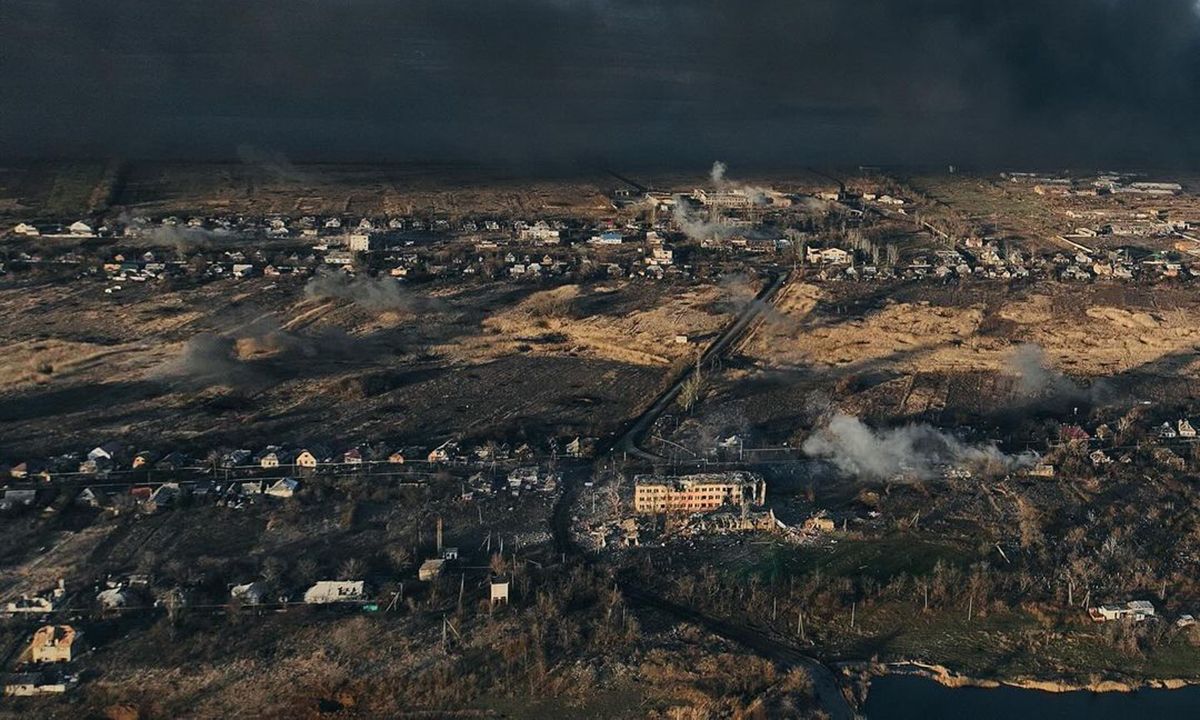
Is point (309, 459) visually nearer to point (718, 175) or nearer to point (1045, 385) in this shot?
point (1045, 385)

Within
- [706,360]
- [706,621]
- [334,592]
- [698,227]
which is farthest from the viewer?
[698,227]

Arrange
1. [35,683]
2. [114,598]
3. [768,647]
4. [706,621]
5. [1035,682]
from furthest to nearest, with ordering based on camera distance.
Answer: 1. [706,621]
2. [114,598]
3. [768,647]
4. [1035,682]
5. [35,683]

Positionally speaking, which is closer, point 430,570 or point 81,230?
point 430,570

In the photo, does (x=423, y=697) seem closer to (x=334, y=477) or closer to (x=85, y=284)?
(x=334, y=477)

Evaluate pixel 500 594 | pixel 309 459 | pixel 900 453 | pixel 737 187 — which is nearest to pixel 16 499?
pixel 309 459

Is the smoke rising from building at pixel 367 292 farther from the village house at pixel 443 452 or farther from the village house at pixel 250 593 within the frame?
the village house at pixel 250 593

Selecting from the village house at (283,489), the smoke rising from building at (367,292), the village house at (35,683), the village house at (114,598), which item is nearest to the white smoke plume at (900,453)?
the village house at (283,489)
